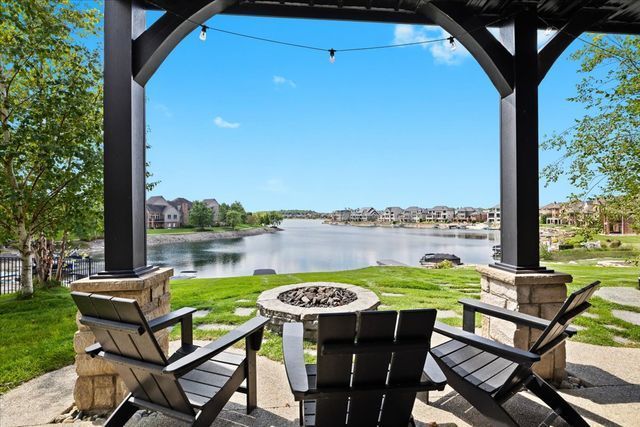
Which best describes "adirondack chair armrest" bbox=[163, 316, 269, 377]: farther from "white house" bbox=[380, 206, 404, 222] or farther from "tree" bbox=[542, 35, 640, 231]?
"white house" bbox=[380, 206, 404, 222]

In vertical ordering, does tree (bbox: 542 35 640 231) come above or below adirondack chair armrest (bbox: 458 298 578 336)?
above

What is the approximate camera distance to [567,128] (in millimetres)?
4508

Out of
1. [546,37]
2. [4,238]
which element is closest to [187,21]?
[546,37]

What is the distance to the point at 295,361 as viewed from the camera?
5.23 feet

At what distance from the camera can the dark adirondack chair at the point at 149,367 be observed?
1.45 m

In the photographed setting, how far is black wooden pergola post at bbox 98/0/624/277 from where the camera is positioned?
226 centimetres

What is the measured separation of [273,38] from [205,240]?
144ft

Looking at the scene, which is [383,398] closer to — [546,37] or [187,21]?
[187,21]

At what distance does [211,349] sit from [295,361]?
0.49 metres

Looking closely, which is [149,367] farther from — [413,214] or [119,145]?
[413,214]

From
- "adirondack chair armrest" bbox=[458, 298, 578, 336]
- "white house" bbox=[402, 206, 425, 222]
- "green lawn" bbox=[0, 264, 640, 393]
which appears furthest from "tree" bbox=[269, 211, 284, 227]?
"adirondack chair armrest" bbox=[458, 298, 578, 336]

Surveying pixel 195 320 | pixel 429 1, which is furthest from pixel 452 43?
pixel 195 320

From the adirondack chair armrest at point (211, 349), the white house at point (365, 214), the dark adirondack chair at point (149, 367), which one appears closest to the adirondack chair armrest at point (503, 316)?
the adirondack chair armrest at point (211, 349)

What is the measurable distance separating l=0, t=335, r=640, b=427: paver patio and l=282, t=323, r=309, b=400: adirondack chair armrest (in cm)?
59
